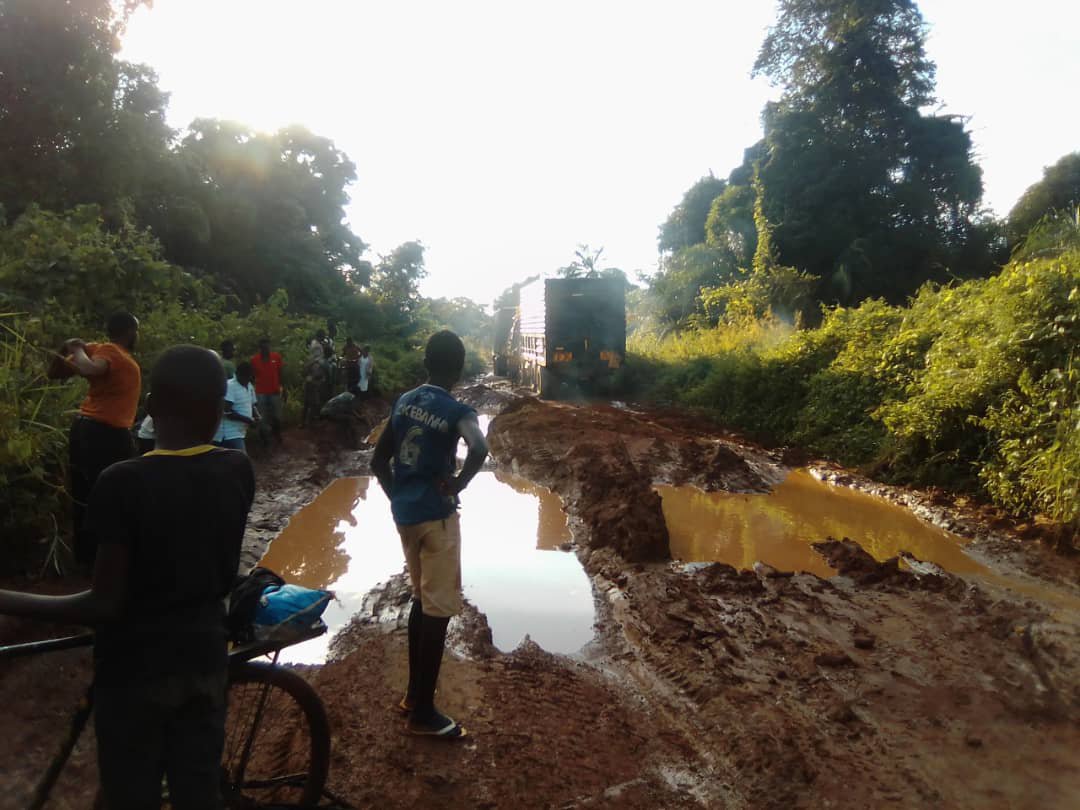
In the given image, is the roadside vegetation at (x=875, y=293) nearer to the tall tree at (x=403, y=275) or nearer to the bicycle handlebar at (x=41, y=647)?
the bicycle handlebar at (x=41, y=647)

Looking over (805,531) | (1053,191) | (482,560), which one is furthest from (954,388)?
(1053,191)

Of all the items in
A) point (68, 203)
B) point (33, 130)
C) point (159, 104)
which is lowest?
point (68, 203)

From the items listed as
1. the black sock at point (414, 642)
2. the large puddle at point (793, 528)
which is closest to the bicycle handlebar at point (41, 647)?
Answer: the black sock at point (414, 642)

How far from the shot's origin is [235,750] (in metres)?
2.81

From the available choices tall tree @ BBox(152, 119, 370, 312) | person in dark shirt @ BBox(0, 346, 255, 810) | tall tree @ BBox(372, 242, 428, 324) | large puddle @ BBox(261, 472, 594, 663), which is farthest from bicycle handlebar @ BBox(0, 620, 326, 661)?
tall tree @ BBox(372, 242, 428, 324)

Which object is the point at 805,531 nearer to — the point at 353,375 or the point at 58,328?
the point at 58,328

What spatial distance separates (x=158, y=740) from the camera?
70.2 inches

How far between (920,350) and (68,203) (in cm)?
1543

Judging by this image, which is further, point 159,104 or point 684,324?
point 684,324

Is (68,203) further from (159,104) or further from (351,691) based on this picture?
(351,691)

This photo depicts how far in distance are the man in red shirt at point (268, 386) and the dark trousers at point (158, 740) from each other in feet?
28.4

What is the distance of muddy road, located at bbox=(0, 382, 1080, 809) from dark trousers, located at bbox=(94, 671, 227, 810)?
120cm

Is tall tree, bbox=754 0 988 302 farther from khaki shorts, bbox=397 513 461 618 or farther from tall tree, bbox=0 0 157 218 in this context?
khaki shorts, bbox=397 513 461 618

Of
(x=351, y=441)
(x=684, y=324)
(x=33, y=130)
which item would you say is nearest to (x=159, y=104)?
(x=33, y=130)
